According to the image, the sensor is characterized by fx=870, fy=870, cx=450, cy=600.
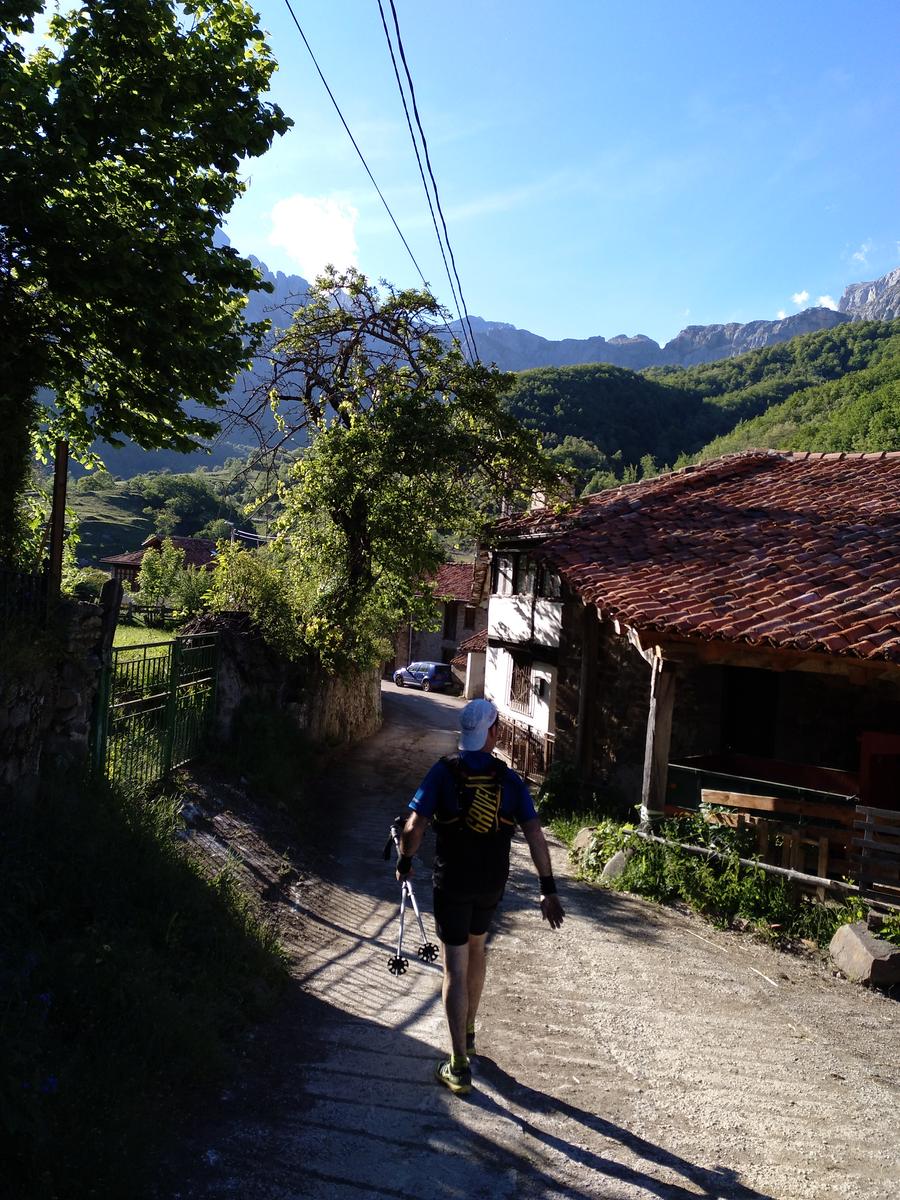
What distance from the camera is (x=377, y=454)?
13.5 metres

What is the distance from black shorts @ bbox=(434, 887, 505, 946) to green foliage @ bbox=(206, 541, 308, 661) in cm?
812

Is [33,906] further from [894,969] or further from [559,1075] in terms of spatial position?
[894,969]

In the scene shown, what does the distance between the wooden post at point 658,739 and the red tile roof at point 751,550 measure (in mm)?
753

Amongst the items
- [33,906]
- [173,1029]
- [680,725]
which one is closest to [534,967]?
[173,1029]

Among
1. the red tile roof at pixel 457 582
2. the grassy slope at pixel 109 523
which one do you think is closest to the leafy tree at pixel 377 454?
the red tile roof at pixel 457 582

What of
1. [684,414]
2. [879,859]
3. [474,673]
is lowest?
[474,673]

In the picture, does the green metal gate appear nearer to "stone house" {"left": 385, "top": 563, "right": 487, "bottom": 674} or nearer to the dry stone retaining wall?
the dry stone retaining wall

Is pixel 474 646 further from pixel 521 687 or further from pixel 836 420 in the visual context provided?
pixel 836 420

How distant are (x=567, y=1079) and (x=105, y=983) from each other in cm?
226

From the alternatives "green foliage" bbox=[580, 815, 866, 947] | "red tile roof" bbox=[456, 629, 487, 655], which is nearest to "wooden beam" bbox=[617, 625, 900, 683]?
"green foliage" bbox=[580, 815, 866, 947]

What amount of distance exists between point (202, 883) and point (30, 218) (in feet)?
14.2

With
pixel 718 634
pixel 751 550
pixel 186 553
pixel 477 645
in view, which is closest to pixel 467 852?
pixel 718 634

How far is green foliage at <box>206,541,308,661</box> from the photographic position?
1204cm

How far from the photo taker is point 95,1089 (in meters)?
3.27
